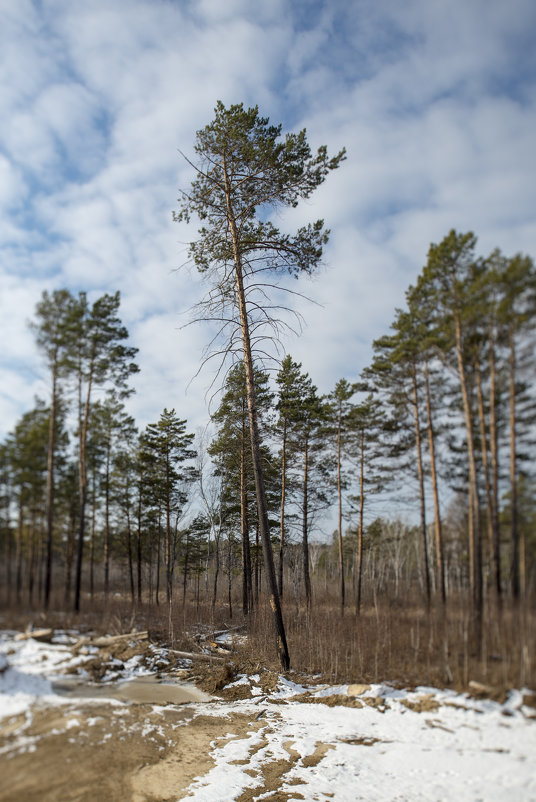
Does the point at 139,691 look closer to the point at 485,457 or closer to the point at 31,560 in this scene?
the point at 31,560

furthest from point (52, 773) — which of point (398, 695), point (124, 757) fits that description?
point (398, 695)

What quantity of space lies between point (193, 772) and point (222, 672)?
2.43m

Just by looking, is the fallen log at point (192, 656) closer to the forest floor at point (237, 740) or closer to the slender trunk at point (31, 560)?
the forest floor at point (237, 740)

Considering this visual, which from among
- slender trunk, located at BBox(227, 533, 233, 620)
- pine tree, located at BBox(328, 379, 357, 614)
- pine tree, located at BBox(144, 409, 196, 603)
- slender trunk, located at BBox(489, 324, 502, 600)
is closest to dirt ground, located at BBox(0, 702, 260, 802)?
slender trunk, located at BBox(489, 324, 502, 600)

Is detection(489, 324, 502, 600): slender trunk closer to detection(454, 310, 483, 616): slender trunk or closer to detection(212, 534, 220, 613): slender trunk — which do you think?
detection(454, 310, 483, 616): slender trunk

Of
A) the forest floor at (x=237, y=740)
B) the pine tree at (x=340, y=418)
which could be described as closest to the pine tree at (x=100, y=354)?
the forest floor at (x=237, y=740)

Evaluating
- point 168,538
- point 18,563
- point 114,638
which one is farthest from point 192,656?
point 18,563

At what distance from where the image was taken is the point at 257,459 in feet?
22.4

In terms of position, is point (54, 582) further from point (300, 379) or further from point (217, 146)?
point (300, 379)

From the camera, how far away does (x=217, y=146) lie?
7207 mm

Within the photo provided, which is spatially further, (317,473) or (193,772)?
(317,473)

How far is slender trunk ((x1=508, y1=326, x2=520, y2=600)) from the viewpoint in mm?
2906

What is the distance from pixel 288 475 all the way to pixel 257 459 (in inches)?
280

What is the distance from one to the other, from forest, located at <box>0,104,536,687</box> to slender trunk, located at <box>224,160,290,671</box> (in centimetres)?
3
